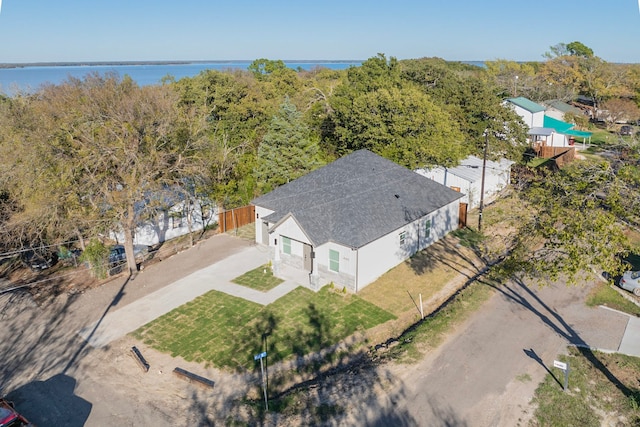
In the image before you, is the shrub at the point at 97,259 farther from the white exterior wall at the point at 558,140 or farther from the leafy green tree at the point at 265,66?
→ the leafy green tree at the point at 265,66

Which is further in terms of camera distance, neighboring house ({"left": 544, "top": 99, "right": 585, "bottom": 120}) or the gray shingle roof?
neighboring house ({"left": 544, "top": 99, "right": 585, "bottom": 120})

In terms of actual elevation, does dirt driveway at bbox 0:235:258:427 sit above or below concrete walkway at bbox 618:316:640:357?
below

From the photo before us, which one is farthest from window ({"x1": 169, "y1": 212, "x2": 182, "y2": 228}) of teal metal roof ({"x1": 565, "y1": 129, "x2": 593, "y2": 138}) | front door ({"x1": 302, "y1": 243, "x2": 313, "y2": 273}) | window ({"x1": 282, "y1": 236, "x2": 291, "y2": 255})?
teal metal roof ({"x1": 565, "y1": 129, "x2": 593, "y2": 138})

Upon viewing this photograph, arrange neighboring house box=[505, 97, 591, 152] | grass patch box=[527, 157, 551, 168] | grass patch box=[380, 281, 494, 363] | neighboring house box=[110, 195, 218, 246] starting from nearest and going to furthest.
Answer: grass patch box=[380, 281, 494, 363]
neighboring house box=[110, 195, 218, 246]
grass patch box=[527, 157, 551, 168]
neighboring house box=[505, 97, 591, 152]

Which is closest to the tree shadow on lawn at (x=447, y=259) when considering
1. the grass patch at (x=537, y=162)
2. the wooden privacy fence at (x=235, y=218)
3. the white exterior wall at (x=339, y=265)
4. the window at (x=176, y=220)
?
the white exterior wall at (x=339, y=265)

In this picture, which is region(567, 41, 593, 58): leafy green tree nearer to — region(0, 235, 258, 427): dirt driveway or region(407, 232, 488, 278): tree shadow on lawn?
region(407, 232, 488, 278): tree shadow on lawn

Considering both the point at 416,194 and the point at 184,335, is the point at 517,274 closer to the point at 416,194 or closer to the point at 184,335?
the point at 416,194

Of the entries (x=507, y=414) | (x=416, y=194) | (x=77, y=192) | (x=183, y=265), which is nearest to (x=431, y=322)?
(x=507, y=414)
